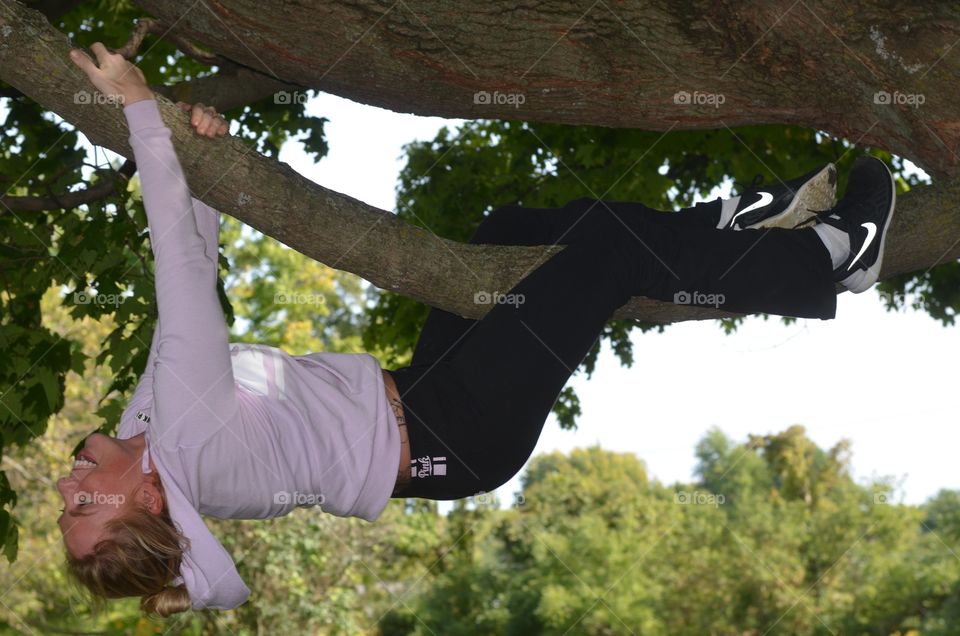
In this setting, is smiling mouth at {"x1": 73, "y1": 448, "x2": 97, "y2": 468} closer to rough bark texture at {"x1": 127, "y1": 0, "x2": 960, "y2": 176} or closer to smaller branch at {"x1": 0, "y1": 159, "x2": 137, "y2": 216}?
rough bark texture at {"x1": 127, "y1": 0, "x2": 960, "y2": 176}

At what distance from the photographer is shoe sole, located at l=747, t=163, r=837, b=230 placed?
3.24 m

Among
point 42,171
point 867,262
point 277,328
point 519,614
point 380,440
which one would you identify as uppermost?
point 277,328

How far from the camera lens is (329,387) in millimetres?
2828

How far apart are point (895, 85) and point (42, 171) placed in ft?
17.8

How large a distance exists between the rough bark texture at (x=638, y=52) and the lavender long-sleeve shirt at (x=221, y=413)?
1.30 meters

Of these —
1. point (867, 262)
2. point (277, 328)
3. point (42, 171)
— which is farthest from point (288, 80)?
point (277, 328)

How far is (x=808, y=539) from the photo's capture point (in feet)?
71.4

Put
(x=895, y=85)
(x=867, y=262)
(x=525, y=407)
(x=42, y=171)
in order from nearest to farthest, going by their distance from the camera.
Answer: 1. (x=525, y=407)
2. (x=867, y=262)
3. (x=895, y=85)
4. (x=42, y=171)

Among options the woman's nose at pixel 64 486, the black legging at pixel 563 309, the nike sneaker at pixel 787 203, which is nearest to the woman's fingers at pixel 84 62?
the woman's nose at pixel 64 486

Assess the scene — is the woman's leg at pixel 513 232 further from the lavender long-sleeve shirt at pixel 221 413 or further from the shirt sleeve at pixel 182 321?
the shirt sleeve at pixel 182 321

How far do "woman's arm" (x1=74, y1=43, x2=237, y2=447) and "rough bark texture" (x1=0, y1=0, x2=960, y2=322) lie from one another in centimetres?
43

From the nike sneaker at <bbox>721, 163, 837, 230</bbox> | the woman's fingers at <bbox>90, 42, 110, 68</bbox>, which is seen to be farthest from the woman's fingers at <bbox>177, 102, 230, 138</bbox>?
the nike sneaker at <bbox>721, 163, 837, 230</bbox>

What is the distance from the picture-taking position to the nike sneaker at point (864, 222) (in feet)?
10.5

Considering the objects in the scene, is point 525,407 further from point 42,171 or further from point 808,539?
point 808,539
